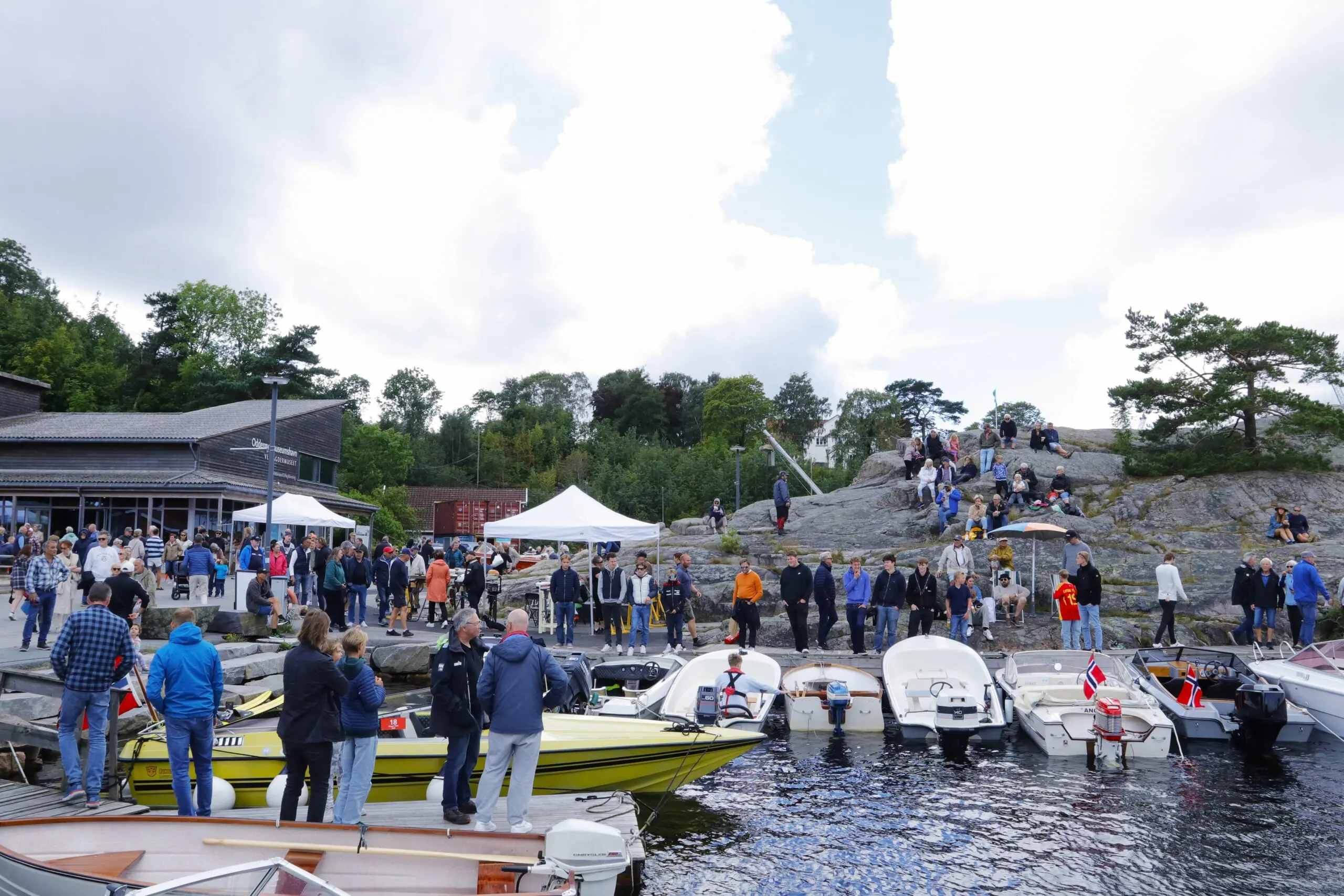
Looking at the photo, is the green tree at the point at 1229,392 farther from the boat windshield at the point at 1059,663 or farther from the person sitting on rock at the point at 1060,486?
the boat windshield at the point at 1059,663

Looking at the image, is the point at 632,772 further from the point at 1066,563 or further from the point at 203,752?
the point at 1066,563

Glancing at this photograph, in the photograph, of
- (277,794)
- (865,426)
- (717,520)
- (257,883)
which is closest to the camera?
(257,883)

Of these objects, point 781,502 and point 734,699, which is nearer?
point 734,699

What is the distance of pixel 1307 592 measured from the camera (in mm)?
17094

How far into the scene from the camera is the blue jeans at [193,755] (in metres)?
7.72

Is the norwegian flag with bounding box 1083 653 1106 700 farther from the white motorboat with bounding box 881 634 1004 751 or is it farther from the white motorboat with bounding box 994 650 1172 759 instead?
the white motorboat with bounding box 881 634 1004 751

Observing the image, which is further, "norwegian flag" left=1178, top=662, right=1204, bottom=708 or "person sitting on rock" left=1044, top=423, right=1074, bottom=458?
"person sitting on rock" left=1044, top=423, right=1074, bottom=458

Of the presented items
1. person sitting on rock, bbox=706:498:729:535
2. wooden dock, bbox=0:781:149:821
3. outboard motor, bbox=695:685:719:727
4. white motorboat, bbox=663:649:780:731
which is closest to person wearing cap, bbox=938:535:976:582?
white motorboat, bbox=663:649:780:731

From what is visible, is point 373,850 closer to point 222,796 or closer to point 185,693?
point 185,693

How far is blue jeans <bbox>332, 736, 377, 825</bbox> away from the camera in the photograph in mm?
7535

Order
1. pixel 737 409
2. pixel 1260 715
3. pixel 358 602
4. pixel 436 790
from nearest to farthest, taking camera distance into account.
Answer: pixel 436 790
pixel 1260 715
pixel 358 602
pixel 737 409

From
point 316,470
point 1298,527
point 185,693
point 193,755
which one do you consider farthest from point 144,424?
point 1298,527

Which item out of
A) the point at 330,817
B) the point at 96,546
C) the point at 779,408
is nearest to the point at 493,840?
the point at 330,817

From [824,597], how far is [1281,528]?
46.5 ft
